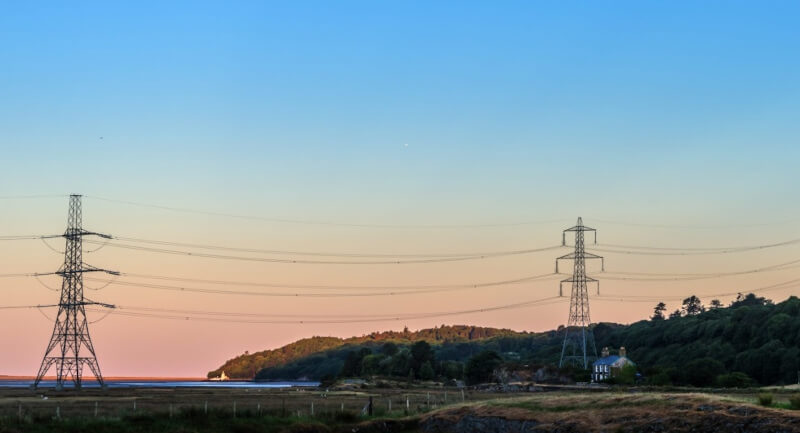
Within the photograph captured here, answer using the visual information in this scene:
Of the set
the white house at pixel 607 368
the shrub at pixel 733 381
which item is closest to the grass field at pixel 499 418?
the shrub at pixel 733 381

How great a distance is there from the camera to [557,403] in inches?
2975

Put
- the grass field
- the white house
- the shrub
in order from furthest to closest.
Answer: the white house
the shrub
the grass field

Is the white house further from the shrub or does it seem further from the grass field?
the grass field

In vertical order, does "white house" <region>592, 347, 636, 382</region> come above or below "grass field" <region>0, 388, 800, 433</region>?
below

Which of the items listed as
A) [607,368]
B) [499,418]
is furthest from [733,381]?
[499,418]

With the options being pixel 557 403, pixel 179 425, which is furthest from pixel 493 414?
pixel 179 425

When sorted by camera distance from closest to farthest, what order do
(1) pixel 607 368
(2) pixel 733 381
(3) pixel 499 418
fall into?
(3) pixel 499 418
(2) pixel 733 381
(1) pixel 607 368

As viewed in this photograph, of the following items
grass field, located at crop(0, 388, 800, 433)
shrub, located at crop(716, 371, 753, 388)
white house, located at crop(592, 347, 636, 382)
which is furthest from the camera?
white house, located at crop(592, 347, 636, 382)

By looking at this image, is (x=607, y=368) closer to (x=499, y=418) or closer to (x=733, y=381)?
(x=733, y=381)

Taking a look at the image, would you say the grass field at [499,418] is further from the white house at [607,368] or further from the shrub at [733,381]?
the white house at [607,368]

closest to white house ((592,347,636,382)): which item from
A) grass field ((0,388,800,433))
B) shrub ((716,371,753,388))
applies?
shrub ((716,371,753,388))

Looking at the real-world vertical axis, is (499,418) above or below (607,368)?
above

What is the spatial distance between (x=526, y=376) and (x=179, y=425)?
134143mm

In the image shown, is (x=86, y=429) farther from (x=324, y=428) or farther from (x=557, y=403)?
(x=557, y=403)
